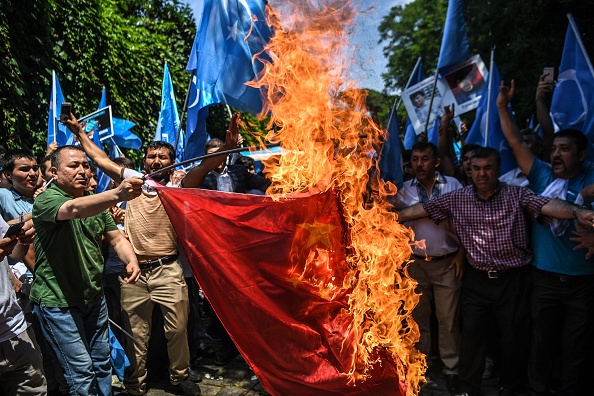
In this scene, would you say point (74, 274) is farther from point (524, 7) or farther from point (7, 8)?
point (524, 7)

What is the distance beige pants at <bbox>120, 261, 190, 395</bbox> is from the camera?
15.6ft

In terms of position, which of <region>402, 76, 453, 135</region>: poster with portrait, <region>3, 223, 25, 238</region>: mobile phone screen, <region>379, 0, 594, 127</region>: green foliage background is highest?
<region>379, 0, 594, 127</region>: green foliage background

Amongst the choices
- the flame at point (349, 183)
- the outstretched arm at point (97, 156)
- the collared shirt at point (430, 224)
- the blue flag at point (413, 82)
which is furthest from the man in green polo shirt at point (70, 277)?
the blue flag at point (413, 82)

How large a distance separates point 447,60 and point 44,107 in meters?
6.30

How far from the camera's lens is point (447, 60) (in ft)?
23.3

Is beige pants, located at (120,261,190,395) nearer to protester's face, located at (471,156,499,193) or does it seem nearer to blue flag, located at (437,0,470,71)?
protester's face, located at (471,156,499,193)

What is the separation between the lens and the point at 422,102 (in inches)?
306

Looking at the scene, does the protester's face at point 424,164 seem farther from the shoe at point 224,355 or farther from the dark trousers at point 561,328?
the shoe at point 224,355

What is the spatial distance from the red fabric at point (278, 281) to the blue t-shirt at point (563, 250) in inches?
73.8

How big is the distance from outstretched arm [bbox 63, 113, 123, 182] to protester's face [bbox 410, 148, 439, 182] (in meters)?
2.90

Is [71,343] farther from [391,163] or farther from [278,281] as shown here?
[391,163]

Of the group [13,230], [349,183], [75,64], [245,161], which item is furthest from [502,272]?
[75,64]

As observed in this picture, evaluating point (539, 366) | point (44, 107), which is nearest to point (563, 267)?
point (539, 366)

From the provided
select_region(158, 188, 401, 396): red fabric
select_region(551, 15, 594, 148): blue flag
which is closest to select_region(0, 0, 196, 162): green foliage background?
select_region(158, 188, 401, 396): red fabric
